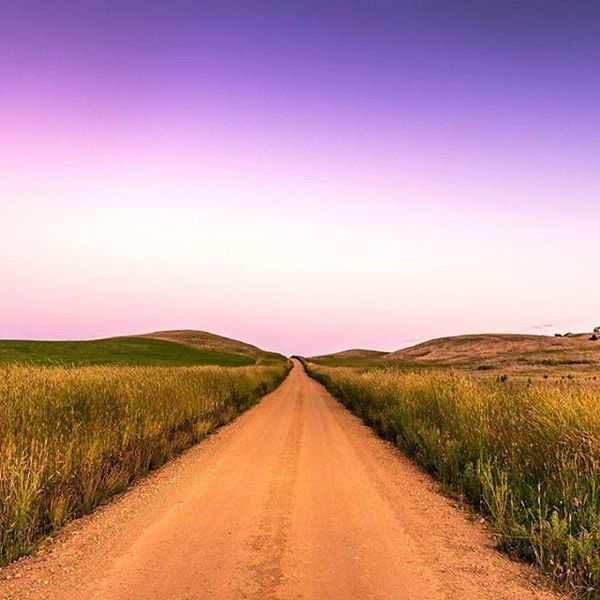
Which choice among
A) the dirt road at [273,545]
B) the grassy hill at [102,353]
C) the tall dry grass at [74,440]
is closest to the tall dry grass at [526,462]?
the dirt road at [273,545]

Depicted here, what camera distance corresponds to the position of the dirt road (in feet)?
15.4

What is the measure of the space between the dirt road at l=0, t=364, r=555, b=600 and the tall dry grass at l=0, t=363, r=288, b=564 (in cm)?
37

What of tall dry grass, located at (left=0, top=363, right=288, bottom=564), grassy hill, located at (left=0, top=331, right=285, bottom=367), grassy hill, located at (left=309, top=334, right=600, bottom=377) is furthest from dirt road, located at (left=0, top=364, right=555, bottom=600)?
grassy hill, located at (left=0, top=331, right=285, bottom=367)

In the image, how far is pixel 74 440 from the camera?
762 cm

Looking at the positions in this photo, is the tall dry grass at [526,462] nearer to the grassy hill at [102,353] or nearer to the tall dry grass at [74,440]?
the tall dry grass at [74,440]

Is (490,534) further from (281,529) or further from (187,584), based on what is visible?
(187,584)

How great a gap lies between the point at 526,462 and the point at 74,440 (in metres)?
7.35

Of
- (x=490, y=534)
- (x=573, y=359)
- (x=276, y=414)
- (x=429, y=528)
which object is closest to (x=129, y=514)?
(x=429, y=528)

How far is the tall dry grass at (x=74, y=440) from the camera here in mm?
5762

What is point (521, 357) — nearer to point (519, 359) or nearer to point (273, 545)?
point (519, 359)

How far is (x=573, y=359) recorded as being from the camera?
46.9 meters

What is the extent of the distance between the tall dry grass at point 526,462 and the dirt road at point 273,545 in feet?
1.46

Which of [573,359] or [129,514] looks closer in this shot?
[129,514]

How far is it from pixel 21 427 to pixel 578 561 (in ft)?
26.7
